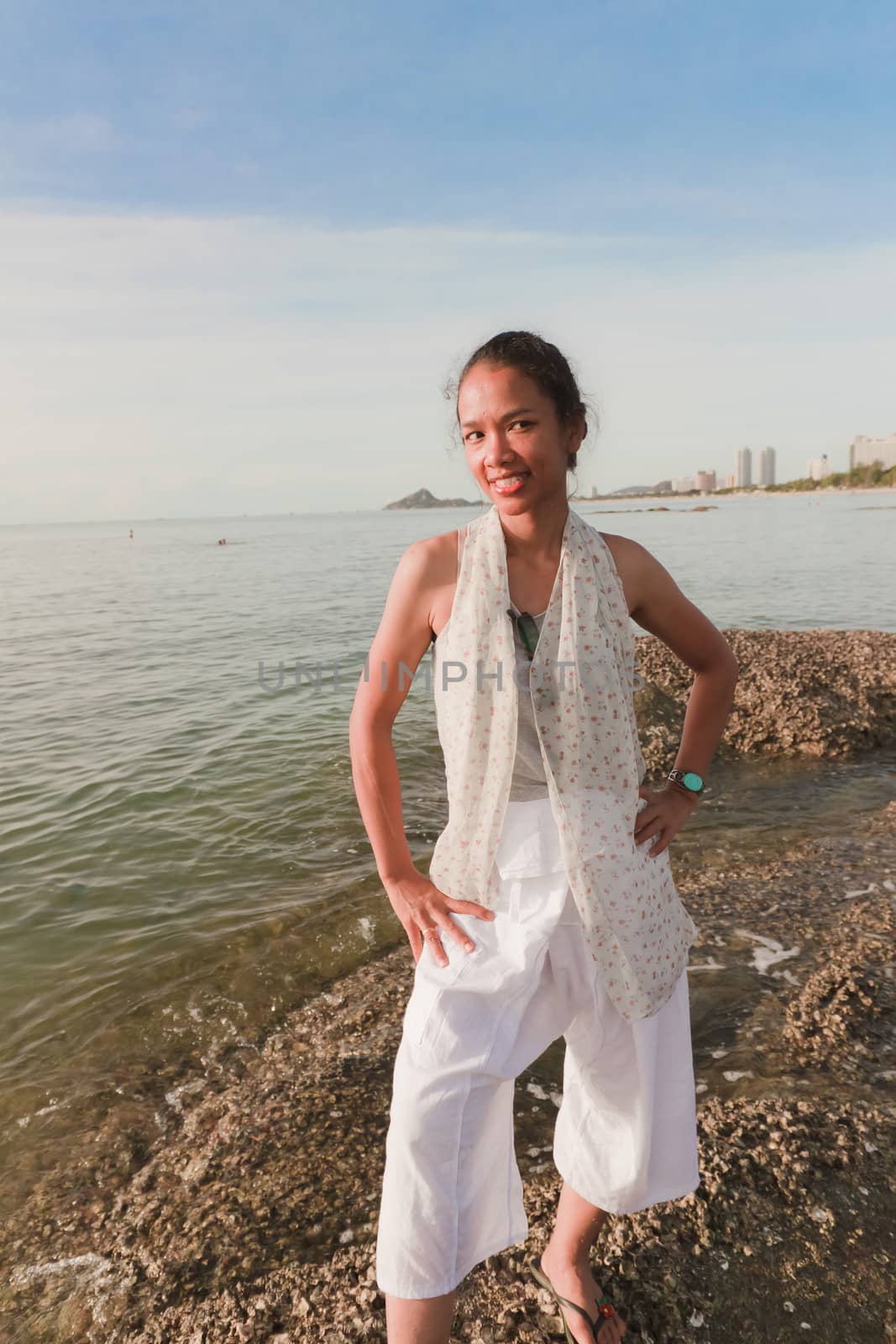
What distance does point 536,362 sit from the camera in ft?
6.61

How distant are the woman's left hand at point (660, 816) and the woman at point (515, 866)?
1cm

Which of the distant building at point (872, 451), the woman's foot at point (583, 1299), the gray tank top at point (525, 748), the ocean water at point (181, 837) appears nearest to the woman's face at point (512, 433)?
the gray tank top at point (525, 748)

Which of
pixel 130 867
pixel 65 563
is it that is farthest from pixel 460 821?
pixel 65 563

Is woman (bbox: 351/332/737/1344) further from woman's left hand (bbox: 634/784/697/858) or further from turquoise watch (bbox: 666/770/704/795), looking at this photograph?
turquoise watch (bbox: 666/770/704/795)

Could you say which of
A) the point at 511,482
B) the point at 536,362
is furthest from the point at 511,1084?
the point at 536,362

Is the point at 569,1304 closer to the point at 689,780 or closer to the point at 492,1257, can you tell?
the point at 492,1257

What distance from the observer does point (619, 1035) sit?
206 cm

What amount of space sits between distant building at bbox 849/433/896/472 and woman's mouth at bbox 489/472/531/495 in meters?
170

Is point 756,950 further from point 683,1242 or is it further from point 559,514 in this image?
point 559,514

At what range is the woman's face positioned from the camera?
6.56 ft

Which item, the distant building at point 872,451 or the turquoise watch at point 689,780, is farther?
the distant building at point 872,451

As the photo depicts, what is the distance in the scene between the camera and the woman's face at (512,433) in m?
2.00

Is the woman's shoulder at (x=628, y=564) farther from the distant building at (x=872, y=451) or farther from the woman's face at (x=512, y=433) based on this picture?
the distant building at (x=872, y=451)

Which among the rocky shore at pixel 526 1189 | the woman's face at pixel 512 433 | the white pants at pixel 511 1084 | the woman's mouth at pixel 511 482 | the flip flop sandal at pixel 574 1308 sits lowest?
the rocky shore at pixel 526 1189
